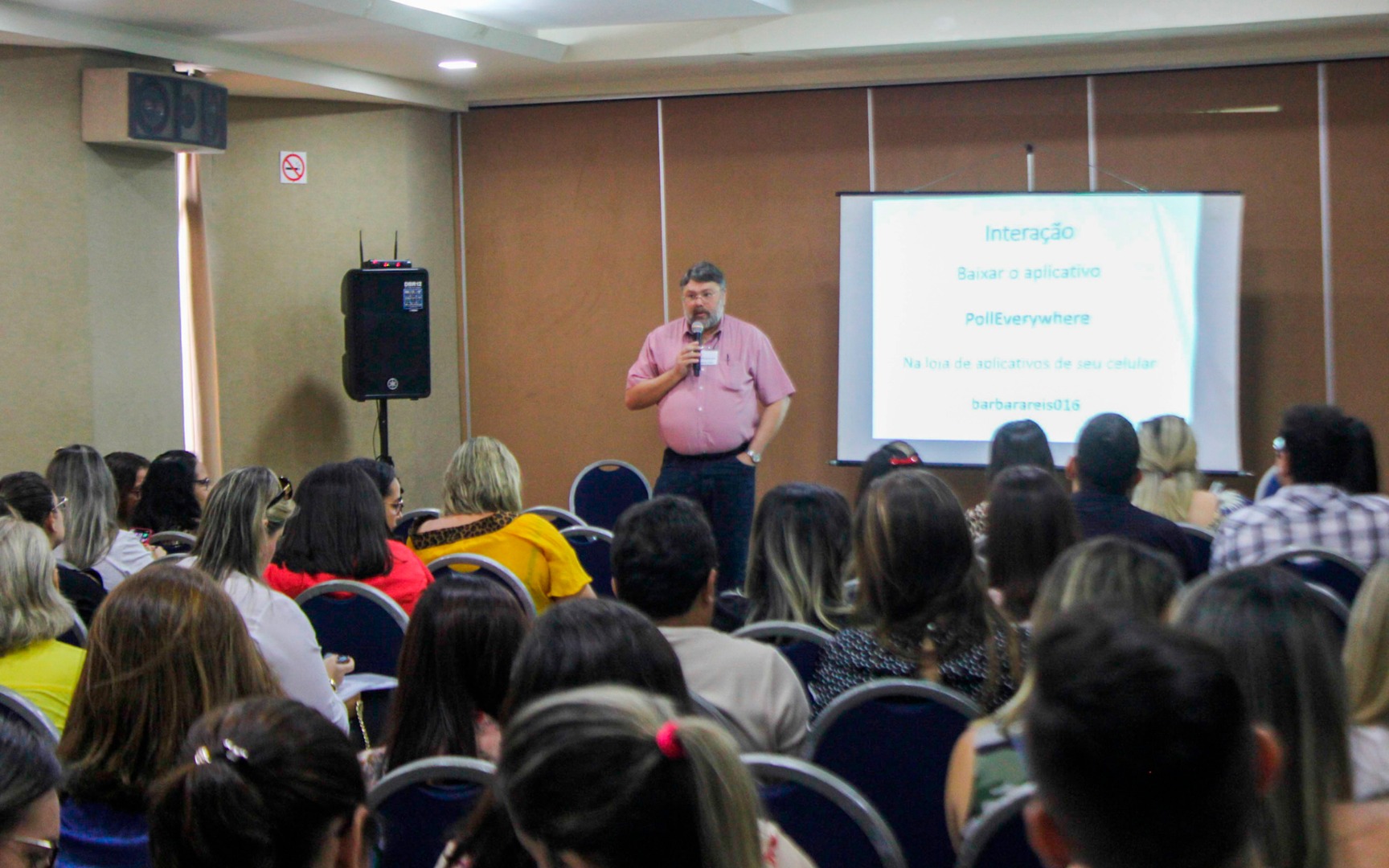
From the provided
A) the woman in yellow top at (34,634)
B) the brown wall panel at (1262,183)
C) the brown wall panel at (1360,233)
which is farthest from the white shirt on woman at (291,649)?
the brown wall panel at (1360,233)

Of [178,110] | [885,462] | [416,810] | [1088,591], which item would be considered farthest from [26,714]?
[178,110]

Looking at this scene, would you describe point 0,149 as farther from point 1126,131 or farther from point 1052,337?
point 1126,131

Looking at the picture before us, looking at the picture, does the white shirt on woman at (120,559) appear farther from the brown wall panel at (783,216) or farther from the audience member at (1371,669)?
the brown wall panel at (783,216)

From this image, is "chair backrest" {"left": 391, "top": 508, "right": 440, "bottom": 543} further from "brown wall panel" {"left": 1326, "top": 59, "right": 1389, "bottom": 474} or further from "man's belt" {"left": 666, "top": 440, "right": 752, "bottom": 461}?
"brown wall panel" {"left": 1326, "top": 59, "right": 1389, "bottom": 474}

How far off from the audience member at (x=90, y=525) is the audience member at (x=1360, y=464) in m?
3.62

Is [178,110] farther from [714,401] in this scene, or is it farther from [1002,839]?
[1002,839]

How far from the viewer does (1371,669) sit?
1875mm

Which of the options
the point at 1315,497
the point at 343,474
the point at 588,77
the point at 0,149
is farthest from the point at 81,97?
the point at 1315,497

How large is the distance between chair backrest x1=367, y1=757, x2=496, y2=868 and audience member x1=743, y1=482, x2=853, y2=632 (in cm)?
134

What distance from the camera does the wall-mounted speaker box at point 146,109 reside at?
579 cm

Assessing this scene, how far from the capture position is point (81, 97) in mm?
5824

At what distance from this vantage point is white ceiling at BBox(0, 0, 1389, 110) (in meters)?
5.79

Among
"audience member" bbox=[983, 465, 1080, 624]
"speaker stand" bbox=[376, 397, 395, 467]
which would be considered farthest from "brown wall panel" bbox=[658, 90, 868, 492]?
"audience member" bbox=[983, 465, 1080, 624]

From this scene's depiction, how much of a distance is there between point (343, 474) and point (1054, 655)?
278 centimetres
